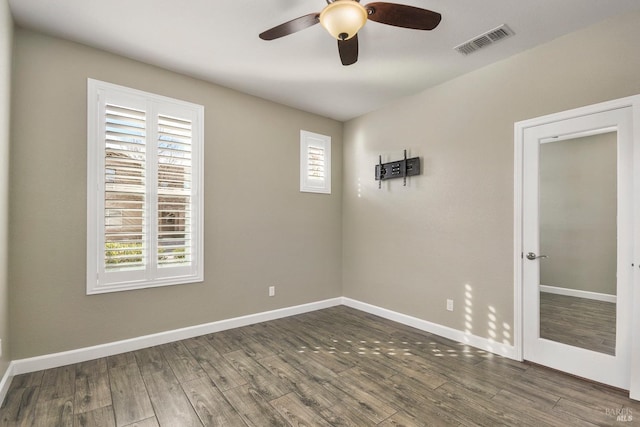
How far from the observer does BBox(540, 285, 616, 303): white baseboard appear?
2527 millimetres

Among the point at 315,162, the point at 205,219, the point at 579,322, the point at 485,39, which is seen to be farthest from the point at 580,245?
the point at 205,219

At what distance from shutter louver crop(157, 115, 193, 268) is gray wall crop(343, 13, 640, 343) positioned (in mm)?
2385

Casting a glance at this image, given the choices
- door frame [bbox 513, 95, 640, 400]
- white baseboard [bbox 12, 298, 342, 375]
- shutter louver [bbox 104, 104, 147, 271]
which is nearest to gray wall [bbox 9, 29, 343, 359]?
white baseboard [bbox 12, 298, 342, 375]

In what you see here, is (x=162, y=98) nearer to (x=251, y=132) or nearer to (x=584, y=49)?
(x=251, y=132)

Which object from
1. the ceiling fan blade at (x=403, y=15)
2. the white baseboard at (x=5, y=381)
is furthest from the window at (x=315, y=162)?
the white baseboard at (x=5, y=381)

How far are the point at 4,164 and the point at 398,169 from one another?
12.4 feet

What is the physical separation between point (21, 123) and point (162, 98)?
117 centimetres

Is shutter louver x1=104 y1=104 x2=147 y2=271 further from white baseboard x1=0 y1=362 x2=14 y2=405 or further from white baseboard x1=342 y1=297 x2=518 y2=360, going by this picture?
white baseboard x1=342 y1=297 x2=518 y2=360

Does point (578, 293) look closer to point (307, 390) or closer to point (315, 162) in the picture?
point (307, 390)

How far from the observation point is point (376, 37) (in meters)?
2.73

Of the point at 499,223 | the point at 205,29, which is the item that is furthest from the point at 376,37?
the point at 499,223

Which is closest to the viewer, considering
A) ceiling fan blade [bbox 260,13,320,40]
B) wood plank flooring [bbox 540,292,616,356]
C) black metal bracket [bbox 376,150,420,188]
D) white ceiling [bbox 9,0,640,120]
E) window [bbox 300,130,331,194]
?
ceiling fan blade [bbox 260,13,320,40]

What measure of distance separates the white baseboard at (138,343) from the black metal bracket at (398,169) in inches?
83.9

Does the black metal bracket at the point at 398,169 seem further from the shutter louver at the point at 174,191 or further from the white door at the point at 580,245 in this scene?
the shutter louver at the point at 174,191
